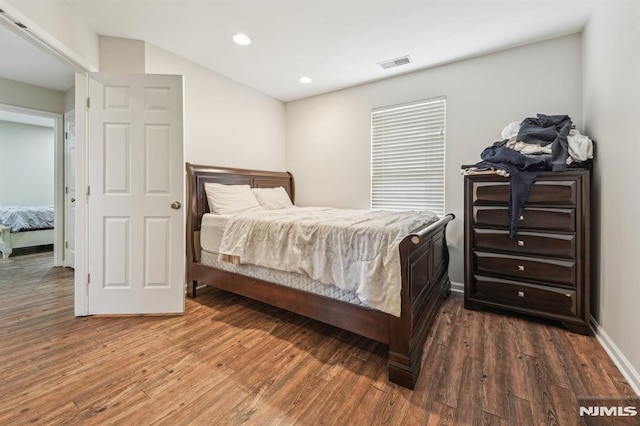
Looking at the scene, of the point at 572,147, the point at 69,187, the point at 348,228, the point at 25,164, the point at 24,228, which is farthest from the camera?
the point at 25,164

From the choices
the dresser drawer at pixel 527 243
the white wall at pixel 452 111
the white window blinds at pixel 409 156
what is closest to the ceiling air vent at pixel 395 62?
the white wall at pixel 452 111

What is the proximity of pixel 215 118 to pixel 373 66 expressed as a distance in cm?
206

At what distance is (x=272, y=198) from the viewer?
3719 millimetres

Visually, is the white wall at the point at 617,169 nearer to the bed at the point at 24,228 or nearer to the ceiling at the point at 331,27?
the ceiling at the point at 331,27

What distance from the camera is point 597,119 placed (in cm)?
216

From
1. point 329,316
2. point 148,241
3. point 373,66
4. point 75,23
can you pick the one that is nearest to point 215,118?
point 75,23

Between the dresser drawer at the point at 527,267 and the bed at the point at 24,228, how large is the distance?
23.3ft

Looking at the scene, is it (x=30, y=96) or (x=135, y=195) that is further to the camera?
(x=30, y=96)

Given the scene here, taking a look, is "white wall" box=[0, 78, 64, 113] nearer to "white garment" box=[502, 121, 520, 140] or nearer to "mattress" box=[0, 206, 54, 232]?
"mattress" box=[0, 206, 54, 232]

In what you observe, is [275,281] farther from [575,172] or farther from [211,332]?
[575,172]

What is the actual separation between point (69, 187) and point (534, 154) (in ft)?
19.2

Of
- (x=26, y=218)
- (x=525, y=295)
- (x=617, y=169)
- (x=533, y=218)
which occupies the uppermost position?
(x=617, y=169)

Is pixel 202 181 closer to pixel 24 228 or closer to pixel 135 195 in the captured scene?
pixel 135 195

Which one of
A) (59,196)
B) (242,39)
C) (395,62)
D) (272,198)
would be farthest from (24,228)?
(395,62)
